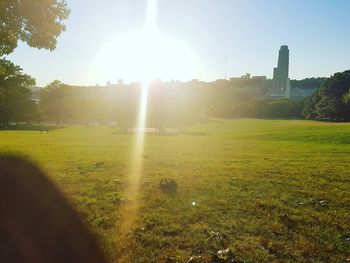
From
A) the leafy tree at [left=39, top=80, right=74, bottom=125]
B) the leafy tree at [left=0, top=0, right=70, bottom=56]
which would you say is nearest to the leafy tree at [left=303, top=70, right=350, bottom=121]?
the leafy tree at [left=39, top=80, right=74, bottom=125]

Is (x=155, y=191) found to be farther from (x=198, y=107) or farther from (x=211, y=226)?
Answer: (x=198, y=107)

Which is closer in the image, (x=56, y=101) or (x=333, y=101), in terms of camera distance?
(x=333, y=101)

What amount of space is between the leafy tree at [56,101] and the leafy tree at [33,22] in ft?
319

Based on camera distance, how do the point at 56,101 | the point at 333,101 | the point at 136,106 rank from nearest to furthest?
1. the point at 136,106
2. the point at 333,101
3. the point at 56,101

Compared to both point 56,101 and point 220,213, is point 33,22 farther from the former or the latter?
point 56,101

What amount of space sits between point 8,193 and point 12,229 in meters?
2.47

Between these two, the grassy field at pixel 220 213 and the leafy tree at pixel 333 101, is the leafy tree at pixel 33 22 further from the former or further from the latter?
the leafy tree at pixel 333 101

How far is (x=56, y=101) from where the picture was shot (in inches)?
4402

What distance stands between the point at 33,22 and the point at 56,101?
9939cm

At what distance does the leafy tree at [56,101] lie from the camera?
112m

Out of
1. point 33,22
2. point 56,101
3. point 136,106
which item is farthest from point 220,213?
point 56,101

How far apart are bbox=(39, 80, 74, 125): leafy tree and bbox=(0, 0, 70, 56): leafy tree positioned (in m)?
97.3

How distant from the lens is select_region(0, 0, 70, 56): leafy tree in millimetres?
16059

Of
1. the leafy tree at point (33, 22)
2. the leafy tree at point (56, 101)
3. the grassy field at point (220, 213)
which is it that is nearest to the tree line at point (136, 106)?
the leafy tree at point (56, 101)
